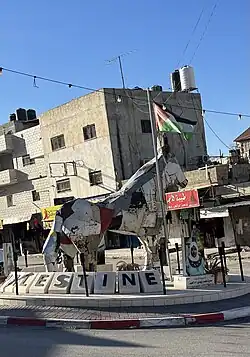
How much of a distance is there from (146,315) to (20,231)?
3497 centimetres

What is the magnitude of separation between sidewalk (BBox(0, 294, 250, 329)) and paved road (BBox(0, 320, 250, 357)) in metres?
0.44

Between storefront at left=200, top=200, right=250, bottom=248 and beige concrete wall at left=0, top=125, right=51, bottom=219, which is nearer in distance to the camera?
storefront at left=200, top=200, right=250, bottom=248

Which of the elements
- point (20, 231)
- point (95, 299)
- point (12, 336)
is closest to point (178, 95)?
point (20, 231)

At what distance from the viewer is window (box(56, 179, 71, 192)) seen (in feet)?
125

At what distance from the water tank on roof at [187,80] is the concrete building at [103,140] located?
50cm

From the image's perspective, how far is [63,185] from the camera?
3866 centimetres

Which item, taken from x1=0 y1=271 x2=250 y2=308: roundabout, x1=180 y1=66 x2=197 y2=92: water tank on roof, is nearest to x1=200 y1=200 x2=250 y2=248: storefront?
x1=180 y1=66 x2=197 y2=92: water tank on roof

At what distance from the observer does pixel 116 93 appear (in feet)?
116

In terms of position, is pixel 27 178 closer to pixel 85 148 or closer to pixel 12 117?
pixel 85 148

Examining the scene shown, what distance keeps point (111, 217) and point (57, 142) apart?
83.1 ft

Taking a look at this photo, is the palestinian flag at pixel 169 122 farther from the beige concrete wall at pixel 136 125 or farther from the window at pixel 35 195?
the window at pixel 35 195

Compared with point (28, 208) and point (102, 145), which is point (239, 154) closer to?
point (102, 145)

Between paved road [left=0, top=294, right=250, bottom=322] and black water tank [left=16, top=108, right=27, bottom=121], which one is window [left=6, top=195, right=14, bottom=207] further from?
paved road [left=0, top=294, right=250, bottom=322]

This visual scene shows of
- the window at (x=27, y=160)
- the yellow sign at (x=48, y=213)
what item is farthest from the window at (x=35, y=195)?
the yellow sign at (x=48, y=213)
